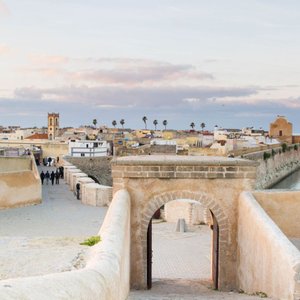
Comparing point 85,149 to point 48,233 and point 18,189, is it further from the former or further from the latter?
point 48,233

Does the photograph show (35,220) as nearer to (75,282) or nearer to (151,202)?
(151,202)

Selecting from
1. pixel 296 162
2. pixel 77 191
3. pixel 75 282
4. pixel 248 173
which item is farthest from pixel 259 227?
pixel 296 162

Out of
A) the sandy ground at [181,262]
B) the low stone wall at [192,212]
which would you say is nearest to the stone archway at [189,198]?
the sandy ground at [181,262]

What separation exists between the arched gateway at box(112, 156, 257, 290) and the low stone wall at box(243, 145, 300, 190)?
32.5 meters

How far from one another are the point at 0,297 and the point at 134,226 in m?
6.46

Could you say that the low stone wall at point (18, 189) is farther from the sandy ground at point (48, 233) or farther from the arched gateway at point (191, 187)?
the arched gateway at point (191, 187)

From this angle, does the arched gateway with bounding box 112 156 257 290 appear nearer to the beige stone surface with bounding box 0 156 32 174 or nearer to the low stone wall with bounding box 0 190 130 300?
the low stone wall with bounding box 0 190 130 300

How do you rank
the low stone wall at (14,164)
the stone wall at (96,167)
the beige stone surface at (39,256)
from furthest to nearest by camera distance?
1. the stone wall at (96,167)
2. the low stone wall at (14,164)
3. the beige stone surface at (39,256)

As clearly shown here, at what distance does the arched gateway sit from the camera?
30.5 feet

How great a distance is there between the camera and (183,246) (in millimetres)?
12453

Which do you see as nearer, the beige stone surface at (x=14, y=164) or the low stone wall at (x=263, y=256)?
the low stone wall at (x=263, y=256)

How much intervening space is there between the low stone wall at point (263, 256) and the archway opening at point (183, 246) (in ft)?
3.19

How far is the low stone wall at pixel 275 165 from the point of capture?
49.2m

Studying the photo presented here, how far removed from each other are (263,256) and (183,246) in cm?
541
